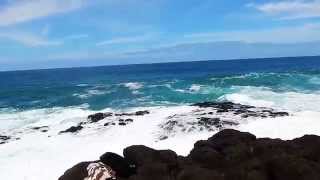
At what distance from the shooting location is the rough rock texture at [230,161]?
7961mm

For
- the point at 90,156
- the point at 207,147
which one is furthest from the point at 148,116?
the point at 207,147

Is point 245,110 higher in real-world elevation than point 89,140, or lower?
higher

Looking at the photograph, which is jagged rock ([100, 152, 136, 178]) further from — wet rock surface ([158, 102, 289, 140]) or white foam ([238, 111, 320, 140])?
wet rock surface ([158, 102, 289, 140])

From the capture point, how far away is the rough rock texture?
26.1ft

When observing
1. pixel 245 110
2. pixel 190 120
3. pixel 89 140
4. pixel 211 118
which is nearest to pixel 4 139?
pixel 89 140

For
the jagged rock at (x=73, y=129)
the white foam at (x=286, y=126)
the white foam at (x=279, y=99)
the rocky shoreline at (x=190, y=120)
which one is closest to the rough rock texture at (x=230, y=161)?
the white foam at (x=286, y=126)

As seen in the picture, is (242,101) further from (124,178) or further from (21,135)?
(124,178)

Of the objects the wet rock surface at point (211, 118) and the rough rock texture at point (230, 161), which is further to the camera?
the wet rock surface at point (211, 118)

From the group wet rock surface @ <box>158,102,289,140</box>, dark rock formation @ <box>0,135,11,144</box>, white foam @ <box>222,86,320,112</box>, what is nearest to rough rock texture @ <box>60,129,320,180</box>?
wet rock surface @ <box>158,102,289,140</box>

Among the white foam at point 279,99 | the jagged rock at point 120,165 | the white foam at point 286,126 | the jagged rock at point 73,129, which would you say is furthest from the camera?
the white foam at point 279,99

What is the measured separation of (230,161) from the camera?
877cm

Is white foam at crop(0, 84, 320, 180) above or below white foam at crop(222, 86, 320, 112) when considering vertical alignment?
above

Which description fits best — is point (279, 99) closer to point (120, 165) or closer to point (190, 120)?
point (190, 120)

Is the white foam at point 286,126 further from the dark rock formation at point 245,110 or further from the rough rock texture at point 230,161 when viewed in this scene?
the rough rock texture at point 230,161
